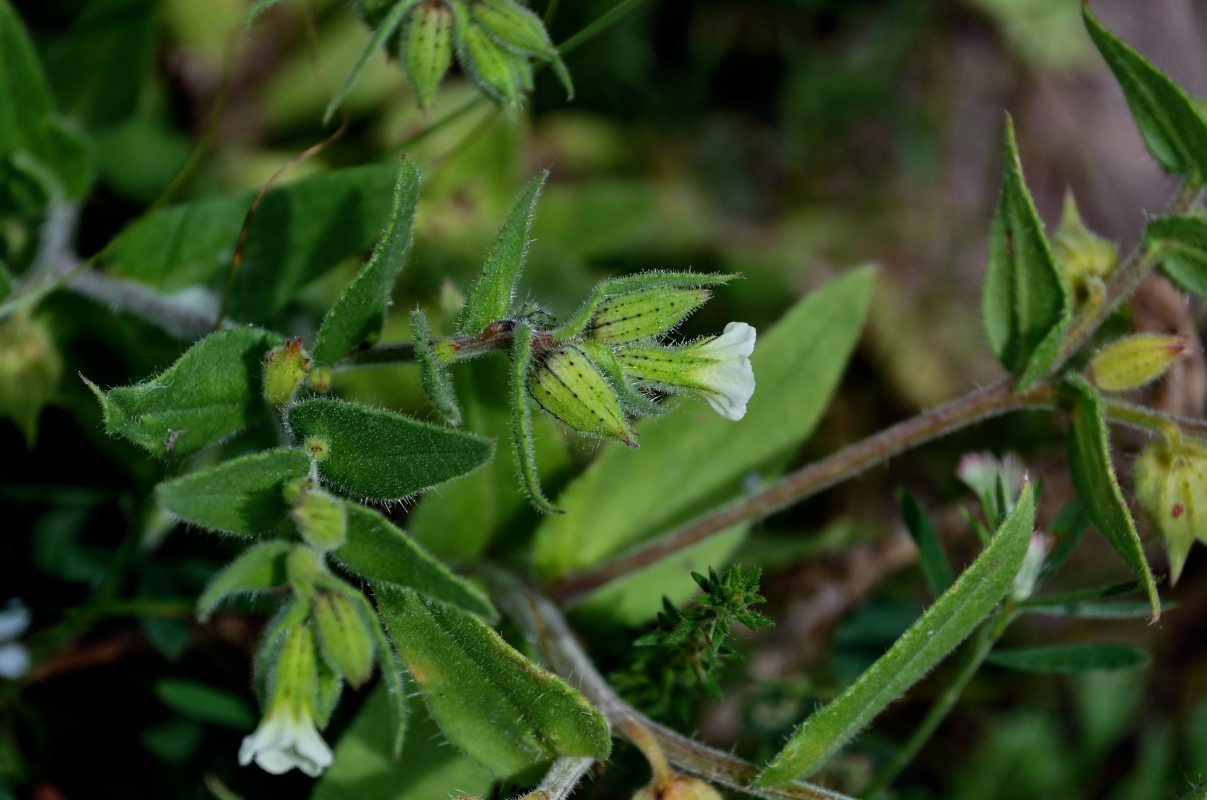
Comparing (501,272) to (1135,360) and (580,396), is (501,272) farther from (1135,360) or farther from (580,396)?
(1135,360)

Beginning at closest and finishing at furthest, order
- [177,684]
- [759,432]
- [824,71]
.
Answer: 1. [177,684]
2. [759,432]
3. [824,71]

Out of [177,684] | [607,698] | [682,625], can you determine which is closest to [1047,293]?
[682,625]

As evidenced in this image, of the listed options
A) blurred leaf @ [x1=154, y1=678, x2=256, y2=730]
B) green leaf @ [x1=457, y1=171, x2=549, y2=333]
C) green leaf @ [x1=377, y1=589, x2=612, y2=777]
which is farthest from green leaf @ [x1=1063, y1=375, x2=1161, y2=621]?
blurred leaf @ [x1=154, y1=678, x2=256, y2=730]

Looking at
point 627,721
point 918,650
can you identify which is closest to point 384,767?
point 627,721

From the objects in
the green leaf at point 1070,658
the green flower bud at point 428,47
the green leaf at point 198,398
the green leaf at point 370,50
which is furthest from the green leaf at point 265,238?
the green leaf at point 1070,658

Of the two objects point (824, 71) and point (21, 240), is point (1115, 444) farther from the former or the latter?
point (21, 240)

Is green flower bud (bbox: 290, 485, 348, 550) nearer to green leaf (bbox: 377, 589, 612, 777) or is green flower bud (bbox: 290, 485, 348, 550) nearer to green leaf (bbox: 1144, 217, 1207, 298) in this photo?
green leaf (bbox: 377, 589, 612, 777)
